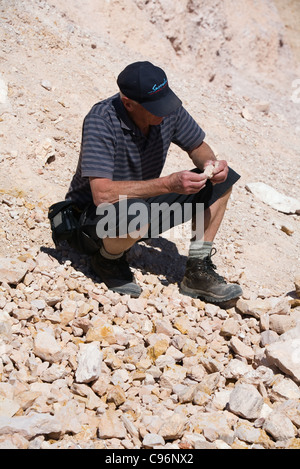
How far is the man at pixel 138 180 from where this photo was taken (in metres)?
3.26

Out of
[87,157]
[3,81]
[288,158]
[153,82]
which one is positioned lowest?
[288,158]

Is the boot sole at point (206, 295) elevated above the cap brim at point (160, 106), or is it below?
below

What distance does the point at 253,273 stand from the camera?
14.0 feet

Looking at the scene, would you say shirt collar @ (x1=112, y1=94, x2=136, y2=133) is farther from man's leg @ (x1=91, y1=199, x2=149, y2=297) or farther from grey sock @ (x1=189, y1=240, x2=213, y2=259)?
grey sock @ (x1=189, y1=240, x2=213, y2=259)

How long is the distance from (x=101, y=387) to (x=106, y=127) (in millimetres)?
1581

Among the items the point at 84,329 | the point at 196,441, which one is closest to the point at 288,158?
the point at 84,329

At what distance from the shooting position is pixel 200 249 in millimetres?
3775

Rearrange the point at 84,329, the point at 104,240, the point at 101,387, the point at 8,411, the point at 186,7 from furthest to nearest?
the point at 186,7 < the point at 104,240 < the point at 84,329 < the point at 101,387 < the point at 8,411

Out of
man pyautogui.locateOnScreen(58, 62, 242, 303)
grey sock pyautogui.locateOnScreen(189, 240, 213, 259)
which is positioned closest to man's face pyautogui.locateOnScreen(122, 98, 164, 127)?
man pyautogui.locateOnScreen(58, 62, 242, 303)

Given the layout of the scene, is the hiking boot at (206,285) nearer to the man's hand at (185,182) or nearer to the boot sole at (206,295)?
the boot sole at (206,295)

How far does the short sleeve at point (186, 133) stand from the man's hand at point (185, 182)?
686 millimetres

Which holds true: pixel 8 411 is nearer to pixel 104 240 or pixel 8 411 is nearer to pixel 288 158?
pixel 104 240

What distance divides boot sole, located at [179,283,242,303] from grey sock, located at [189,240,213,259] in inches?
9.5

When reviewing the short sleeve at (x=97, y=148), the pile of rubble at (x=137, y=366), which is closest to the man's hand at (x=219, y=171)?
the short sleeve at (x=97, y=148)
